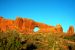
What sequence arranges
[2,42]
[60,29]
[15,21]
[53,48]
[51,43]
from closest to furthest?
[2,42], [53,48], [51,43], [15,21], [60,29]

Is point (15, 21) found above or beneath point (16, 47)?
above

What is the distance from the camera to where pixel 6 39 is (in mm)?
17078

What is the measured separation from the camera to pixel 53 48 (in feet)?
60.6

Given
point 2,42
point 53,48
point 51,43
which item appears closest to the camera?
point 2,42

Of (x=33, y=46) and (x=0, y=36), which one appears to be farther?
Answer: (x=33, y=46)

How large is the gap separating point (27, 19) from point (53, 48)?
289ft

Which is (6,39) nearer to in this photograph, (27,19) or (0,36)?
(0,36)

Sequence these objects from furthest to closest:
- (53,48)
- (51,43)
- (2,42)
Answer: (51,43), (53,48), (2,42)

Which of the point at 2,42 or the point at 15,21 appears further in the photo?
the point at 15,21

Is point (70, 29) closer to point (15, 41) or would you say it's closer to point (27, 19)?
Answer: point (27, 19)

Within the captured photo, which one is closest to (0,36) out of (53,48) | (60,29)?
(53,48)

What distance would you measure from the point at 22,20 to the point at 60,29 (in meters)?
22.7

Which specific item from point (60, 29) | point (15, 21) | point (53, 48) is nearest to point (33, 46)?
point (53, 48)

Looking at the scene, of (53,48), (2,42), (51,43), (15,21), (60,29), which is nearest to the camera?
(2,42)
